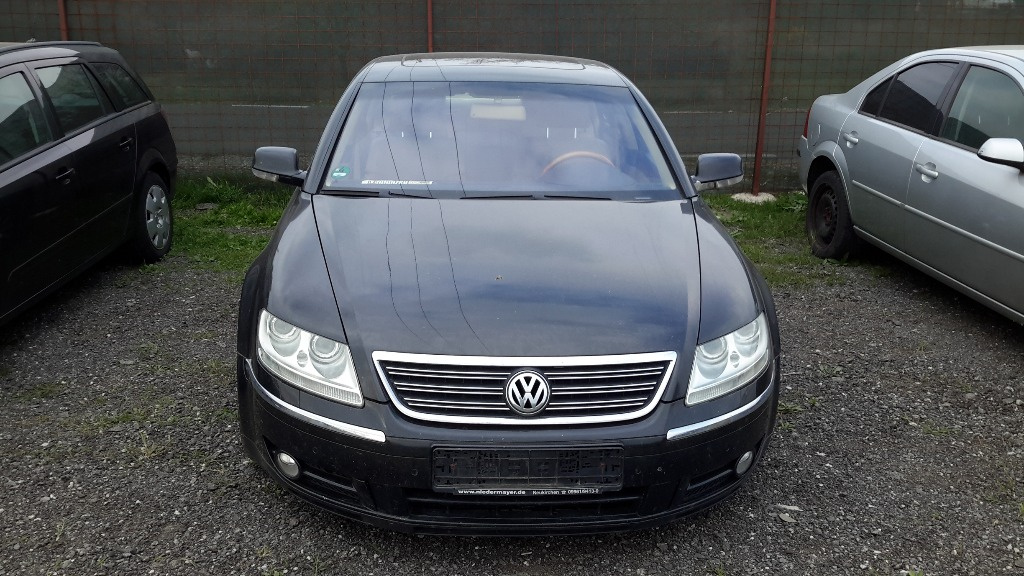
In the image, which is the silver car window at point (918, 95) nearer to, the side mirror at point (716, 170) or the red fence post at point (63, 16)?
the side mirror at point (716, 170)

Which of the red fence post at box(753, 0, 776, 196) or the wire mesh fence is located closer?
the wire mesh fence

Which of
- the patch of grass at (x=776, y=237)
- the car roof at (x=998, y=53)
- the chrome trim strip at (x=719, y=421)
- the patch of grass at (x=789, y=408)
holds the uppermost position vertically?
the car roof at (x=998, y=53)

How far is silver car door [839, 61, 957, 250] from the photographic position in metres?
5.77

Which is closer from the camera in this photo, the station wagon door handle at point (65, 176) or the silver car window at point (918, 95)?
the station wagon door handle at point (65, 176)

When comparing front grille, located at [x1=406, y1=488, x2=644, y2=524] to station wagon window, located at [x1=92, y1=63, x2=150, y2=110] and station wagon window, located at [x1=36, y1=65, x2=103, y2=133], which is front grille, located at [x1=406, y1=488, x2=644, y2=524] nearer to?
station wagon window, located at [x1=36, y1=65, x2=103, y2=133]

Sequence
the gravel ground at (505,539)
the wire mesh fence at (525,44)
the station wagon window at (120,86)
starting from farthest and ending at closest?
1. the wire mesh fence at (525,44)
2. the station wagon window at (120,86)
3. the gravel ground at (505,539)

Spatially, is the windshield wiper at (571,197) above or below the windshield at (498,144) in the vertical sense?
below

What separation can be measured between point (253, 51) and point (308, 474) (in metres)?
6.74

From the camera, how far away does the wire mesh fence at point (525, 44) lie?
8.77 meters

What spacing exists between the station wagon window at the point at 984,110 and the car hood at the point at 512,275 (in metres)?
2.44

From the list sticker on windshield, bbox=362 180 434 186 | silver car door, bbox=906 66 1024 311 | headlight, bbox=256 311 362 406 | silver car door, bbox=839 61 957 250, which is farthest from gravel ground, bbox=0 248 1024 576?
sticker on windshield, bbox=362 180 434 186

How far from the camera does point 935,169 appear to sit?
5434 millimetres

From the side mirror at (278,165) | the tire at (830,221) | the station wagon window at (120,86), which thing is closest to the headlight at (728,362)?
the side mirror at (278,165)

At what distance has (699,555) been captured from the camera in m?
3.19
